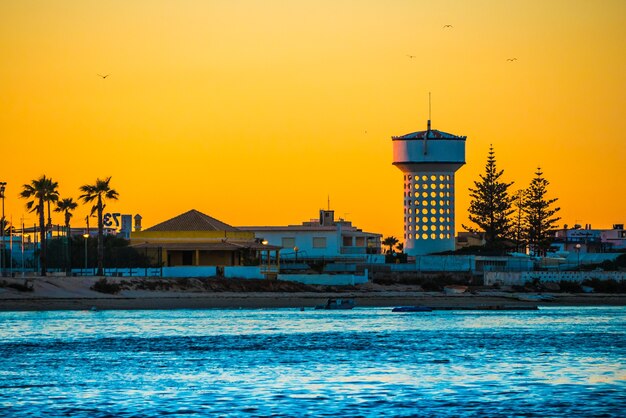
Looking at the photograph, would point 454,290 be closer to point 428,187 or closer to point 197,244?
point 197,244

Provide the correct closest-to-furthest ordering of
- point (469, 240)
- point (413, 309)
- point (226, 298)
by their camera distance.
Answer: point (413, 309) < point (226, 298) < point (469, 240)

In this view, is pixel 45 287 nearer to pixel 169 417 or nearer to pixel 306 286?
pixel 306 286

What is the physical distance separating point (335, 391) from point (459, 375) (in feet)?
19.3

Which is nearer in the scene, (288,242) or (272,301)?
(272,301)

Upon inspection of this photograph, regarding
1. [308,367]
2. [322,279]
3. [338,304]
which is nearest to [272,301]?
[338,304]

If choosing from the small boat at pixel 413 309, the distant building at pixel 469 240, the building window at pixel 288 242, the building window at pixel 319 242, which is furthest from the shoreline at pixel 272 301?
the distant building at pixel 469 240

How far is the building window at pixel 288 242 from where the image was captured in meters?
132

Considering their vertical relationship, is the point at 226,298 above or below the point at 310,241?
below

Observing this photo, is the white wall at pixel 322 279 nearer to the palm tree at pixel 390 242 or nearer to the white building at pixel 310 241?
the white building at pixel 310 241

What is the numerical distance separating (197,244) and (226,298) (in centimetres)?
1593

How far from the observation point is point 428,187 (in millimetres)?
152250

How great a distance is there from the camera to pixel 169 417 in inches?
1256

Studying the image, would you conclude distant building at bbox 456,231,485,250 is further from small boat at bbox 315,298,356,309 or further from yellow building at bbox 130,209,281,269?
small boat at bbox 315,298,356,309

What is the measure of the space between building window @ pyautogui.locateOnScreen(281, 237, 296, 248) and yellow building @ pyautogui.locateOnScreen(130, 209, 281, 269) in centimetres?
2197
